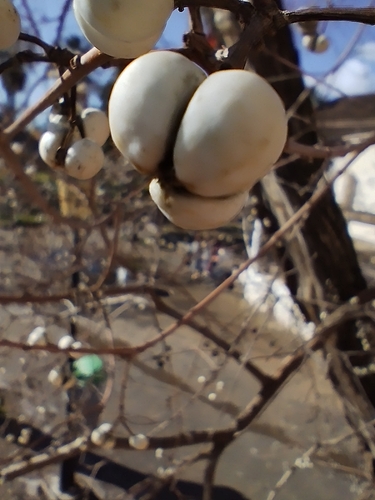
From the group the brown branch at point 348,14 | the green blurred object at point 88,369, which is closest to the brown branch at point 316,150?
the brown branch at point 348,14

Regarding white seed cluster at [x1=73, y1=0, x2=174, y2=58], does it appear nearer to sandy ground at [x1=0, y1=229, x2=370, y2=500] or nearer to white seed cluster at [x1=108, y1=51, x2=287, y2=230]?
white seed cluster at [x1=108, y1=51, x2=287, y2=230]

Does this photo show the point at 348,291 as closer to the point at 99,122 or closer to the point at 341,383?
the point at 341,383

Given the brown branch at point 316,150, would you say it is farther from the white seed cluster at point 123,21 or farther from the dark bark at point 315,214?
the white seed cluster at point 123,21

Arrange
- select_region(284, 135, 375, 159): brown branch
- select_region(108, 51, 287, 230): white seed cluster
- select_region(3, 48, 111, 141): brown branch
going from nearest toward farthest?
select_region(108, 51, 287, 230): white seed cluster → select_region(3, 48, 111, 141): brown branch → select_region(284, 135, 375, 159): brown branch

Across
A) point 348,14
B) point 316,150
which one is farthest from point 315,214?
point 348,14

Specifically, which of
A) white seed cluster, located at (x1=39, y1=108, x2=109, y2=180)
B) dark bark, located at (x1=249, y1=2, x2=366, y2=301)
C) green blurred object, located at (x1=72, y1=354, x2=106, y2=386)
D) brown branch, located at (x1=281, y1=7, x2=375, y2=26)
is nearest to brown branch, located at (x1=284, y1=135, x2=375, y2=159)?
dark bark, located at (x1=249, y1=2, x2=366, y2=301)

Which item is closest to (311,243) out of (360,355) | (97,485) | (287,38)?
(360,355)

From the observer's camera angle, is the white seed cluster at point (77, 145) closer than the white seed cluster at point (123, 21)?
No

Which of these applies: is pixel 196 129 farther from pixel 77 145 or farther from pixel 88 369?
pixel 88 369
